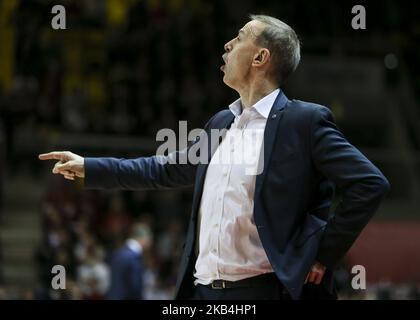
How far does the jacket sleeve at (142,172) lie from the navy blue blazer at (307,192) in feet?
1.44

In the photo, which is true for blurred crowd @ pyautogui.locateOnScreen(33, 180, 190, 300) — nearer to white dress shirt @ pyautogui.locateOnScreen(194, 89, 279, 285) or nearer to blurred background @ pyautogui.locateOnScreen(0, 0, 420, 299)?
blurred background @ pyautogui.locateOnScreen(0, 0, 420, 299)

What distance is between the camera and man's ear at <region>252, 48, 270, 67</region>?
339cm

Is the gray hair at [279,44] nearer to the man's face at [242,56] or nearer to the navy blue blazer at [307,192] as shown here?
the man's face at [242,56]

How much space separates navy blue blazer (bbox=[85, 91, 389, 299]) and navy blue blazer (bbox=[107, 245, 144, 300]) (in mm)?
4805

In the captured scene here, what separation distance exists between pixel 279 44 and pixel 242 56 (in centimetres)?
16

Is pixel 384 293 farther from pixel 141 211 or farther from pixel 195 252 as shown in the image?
pixel 195 252

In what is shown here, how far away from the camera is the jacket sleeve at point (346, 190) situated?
3.12m

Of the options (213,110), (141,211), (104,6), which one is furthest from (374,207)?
(104,6)

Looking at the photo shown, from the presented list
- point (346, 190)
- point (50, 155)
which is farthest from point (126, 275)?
point (346, 190)

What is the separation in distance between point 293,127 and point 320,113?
117 millimetres

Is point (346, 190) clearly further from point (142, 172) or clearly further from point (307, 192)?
point (142, 172)

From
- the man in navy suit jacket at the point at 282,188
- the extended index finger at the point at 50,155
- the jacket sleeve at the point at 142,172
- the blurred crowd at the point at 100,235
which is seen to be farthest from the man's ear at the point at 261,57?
the blurred crowd at the point at 100,235

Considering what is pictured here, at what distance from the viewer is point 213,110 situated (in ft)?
41.1

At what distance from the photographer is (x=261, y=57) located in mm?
3396
